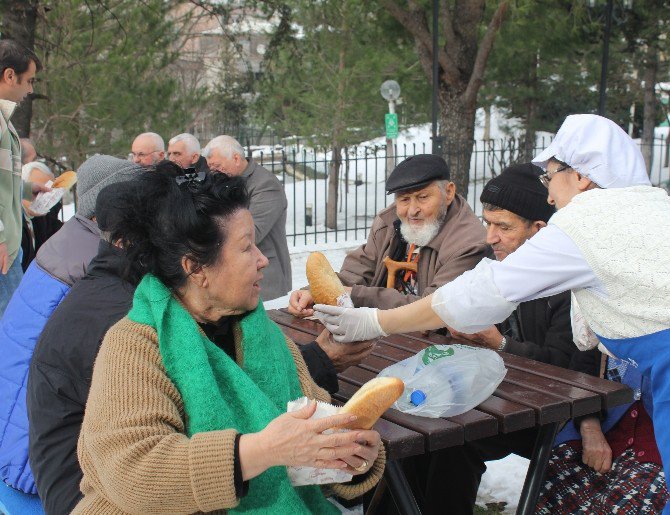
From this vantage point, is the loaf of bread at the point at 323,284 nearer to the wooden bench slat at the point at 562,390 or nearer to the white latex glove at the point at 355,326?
the white latex glove at the point at 355,326

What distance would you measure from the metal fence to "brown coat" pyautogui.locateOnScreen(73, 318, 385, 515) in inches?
357

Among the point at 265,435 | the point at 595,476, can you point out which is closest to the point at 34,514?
the point at 265,435

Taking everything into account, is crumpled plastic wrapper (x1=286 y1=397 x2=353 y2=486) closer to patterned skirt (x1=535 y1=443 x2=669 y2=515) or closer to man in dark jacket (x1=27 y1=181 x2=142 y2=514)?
man in dark jacket (x1=27 y1=181 x2=142 y2=514)

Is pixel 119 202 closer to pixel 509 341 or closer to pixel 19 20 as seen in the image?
pixel 509 341

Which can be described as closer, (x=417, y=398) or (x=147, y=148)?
(x=417, y=398)

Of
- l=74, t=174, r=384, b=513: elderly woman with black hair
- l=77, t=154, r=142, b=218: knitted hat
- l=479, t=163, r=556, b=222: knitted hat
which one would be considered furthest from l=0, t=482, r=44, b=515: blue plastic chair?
l=479, t=163, r=556, b=222: knitted hat

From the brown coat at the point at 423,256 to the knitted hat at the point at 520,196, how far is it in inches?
14.6

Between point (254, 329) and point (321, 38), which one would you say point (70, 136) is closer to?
point (321, 38)

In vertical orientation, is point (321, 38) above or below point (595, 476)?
above

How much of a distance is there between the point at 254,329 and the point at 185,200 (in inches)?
14.1

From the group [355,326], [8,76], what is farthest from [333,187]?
[355,326]

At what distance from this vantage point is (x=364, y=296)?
136 inches

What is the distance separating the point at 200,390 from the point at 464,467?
5.15ft

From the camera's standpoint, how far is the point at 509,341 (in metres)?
2.87
